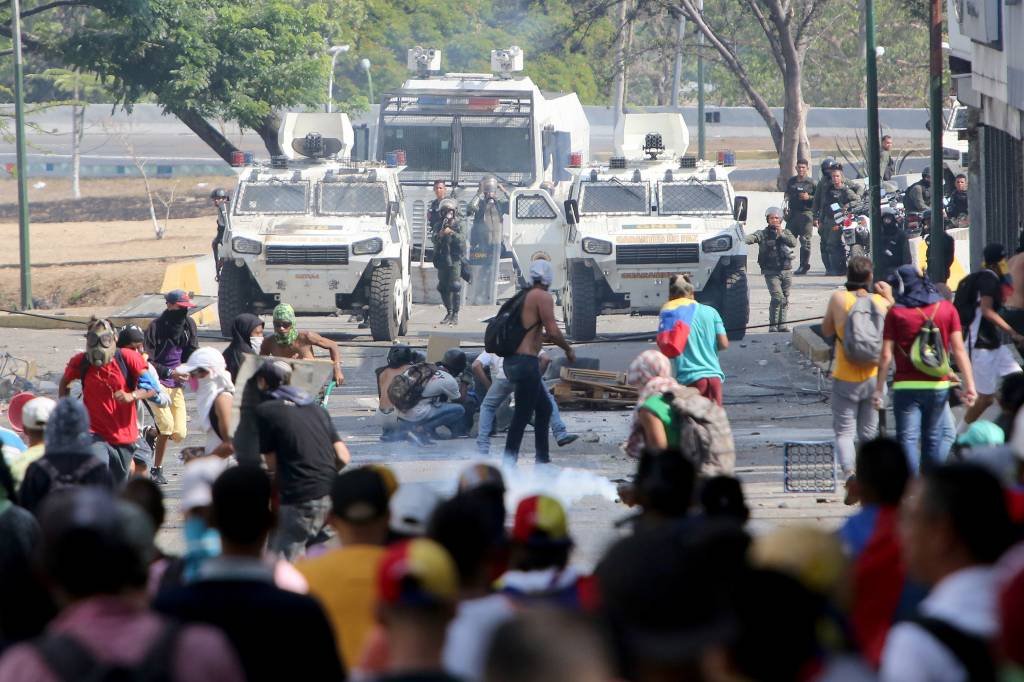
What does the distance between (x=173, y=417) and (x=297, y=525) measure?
4210mm

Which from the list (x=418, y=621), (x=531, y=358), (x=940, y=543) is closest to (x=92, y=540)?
(x=418, y=621)

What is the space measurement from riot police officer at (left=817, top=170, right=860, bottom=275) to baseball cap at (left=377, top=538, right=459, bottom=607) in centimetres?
2022

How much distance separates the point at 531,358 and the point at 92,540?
7.50m

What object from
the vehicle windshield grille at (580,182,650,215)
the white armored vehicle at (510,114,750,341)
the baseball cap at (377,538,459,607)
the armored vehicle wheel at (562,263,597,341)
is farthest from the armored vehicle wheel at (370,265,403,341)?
the baseball cap at (377,538,459,607)

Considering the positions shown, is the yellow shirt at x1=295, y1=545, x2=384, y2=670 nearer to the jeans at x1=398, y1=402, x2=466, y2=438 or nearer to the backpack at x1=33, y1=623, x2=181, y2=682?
the backpack at x1=33, y1=623, x2=181, y2=682

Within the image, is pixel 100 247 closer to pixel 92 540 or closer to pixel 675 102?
pixel 675 102

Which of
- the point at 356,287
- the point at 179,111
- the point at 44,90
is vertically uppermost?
the point at 44,90

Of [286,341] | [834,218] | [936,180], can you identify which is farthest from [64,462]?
[834,218]

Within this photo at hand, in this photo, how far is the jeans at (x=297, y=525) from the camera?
7043mm

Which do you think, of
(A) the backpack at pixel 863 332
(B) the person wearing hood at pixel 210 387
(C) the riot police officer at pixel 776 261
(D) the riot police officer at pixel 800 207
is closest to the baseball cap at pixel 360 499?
(B) the person wearing hood at pixel 210 387

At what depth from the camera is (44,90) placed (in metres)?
53.3

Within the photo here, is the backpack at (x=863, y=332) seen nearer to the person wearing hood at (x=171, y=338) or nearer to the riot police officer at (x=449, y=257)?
the person wearing hood at (x=171, y=338)

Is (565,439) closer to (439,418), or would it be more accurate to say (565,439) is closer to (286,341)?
(439,418)

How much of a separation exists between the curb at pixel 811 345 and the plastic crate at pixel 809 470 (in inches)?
169
